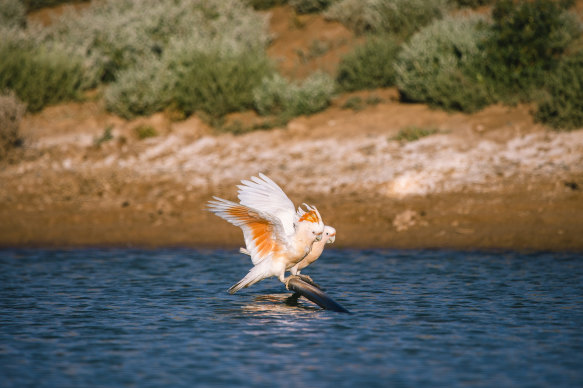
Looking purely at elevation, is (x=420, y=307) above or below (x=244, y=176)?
below

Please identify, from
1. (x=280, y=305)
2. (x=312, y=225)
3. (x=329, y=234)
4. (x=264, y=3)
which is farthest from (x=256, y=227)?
(x=264, y=3)

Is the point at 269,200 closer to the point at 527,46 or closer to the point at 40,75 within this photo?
the point at 527,46

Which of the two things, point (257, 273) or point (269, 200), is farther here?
point (269, 200)

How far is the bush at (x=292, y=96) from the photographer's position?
648 inches

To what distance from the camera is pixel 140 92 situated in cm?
1730

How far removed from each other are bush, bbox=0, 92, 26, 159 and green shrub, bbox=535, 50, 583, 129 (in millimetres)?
10141

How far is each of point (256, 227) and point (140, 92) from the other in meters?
10.2

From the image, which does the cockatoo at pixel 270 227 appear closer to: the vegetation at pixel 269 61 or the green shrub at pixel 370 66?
the vegetation at pixel 269 61

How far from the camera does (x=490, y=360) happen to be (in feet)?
20.8

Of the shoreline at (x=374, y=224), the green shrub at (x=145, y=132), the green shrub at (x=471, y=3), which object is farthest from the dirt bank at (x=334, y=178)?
the green shrub at (x=471, y=3)

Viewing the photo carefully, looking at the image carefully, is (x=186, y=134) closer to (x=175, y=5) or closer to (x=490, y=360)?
(x=175, y=5)

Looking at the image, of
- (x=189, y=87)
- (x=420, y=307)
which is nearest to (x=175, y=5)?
(x=189, y=87)

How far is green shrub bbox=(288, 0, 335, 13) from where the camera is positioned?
2227cm

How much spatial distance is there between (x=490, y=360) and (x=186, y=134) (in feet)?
36.6
